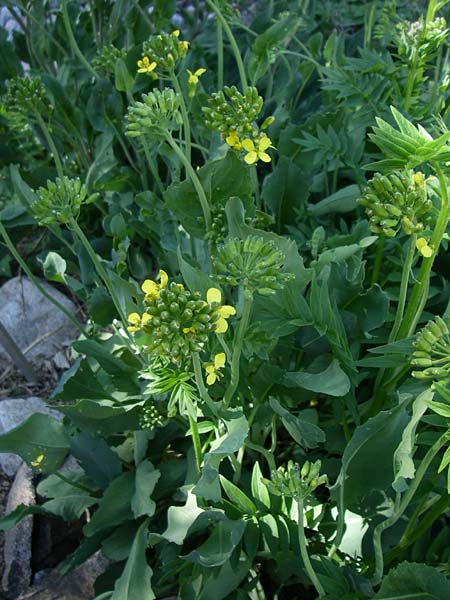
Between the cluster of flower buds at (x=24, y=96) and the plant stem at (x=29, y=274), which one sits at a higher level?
the cluster of flower buds at (x=24, y=96)

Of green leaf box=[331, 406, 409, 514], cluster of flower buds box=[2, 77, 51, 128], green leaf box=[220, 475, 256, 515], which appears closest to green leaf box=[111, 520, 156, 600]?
green leaf box=[220, 475, 256, 515]

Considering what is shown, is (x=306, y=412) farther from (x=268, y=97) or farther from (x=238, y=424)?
(x=268, y=97)

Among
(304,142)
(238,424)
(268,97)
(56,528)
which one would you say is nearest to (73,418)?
(56,528)

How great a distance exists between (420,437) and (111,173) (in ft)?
5.30

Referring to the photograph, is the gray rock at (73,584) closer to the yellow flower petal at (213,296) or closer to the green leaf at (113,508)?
the green leaf at (113,508)

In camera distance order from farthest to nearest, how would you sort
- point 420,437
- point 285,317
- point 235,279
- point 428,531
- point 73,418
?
point 73,418
point 428,531
point 285,317
point 420,437
point 235,279

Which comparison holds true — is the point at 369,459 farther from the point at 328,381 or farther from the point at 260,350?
the point at 260,350

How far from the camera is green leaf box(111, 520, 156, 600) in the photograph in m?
1.60

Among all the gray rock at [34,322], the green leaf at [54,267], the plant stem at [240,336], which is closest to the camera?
the plant stem at [240,336]

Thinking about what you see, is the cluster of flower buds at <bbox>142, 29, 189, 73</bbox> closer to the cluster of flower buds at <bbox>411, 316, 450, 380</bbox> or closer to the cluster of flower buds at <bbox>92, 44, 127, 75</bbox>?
the cluster of flower buds at <bbox>92, 44, 127, 75</bbox>

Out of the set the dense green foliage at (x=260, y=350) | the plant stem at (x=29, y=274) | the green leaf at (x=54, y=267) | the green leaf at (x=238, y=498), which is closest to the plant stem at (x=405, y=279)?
the dense green foliage at (x=260, y=350)

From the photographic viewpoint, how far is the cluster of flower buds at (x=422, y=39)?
159 centimetres

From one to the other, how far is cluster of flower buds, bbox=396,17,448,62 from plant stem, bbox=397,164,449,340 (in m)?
0.56

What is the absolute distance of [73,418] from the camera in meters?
1.77
